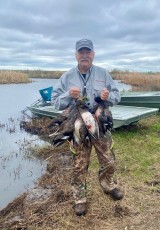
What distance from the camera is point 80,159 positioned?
3693mm

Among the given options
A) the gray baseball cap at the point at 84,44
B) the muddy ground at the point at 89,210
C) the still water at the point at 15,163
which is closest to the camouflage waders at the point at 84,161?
the muddy ground at the point at 89,210

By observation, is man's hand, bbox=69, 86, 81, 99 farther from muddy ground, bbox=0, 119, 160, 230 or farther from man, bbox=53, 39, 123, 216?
muddy ground, bbox=0, 119, 160, 230

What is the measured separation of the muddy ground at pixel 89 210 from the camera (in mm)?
3473

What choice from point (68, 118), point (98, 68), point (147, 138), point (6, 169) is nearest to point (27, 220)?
point (68, 118)

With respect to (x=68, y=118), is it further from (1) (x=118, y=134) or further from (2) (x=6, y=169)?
(1) (x=118, y=134)

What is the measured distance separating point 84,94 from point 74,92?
268 millimetres

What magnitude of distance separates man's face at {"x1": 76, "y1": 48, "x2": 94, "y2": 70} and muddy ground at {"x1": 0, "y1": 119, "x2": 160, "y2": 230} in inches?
65.8

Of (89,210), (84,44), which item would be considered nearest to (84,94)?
(84,44)

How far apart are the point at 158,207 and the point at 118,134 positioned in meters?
4.13

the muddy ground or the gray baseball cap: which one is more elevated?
the gray baseball cap

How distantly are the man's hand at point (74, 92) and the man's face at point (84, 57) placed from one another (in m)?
0.35

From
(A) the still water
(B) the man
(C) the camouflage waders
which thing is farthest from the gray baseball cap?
(A) the still water

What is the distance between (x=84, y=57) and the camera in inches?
140

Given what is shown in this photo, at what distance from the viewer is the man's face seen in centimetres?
353
